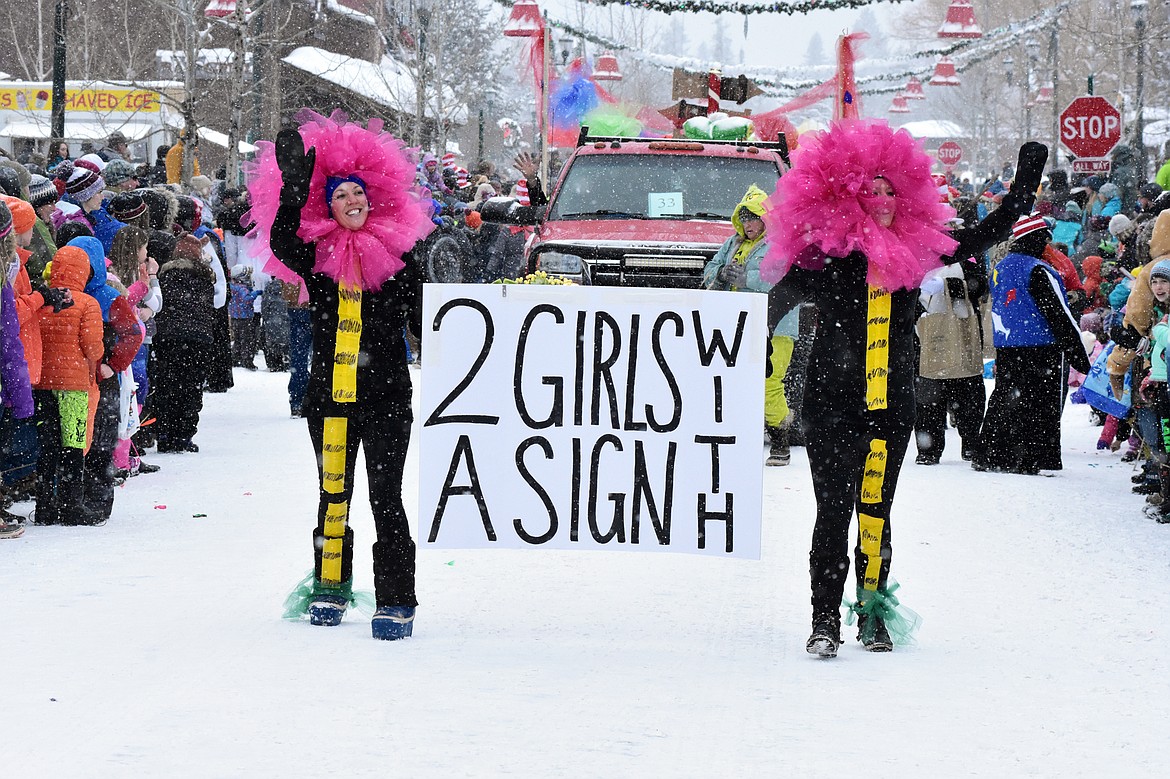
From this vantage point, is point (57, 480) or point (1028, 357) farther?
point (1028, 357)

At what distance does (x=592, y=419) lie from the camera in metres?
6.64

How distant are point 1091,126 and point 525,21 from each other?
7.78m

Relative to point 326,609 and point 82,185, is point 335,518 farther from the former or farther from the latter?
point 82,185

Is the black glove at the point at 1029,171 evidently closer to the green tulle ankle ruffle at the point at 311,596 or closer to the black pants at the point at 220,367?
the green tulle ankle ruffle at the point at 311,596

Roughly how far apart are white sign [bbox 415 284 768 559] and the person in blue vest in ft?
18.2

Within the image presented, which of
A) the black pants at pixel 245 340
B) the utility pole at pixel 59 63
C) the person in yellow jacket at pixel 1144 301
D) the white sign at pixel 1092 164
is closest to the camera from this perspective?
the person in yellow jacket at pixel 1144 301

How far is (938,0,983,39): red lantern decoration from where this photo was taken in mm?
25547

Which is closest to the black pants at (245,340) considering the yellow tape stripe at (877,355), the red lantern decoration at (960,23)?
the red lantern decoration at (960,23)

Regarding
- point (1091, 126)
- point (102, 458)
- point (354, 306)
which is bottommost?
point (102, 458)

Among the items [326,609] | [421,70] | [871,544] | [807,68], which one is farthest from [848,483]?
[421,70]

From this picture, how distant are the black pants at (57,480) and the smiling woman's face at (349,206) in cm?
325

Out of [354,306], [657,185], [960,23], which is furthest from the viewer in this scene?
[960,23]

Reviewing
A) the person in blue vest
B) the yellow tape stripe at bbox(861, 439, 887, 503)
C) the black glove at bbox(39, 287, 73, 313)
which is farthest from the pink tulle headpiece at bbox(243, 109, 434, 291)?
the person in blue vest

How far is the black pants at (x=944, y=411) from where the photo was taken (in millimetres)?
12172
